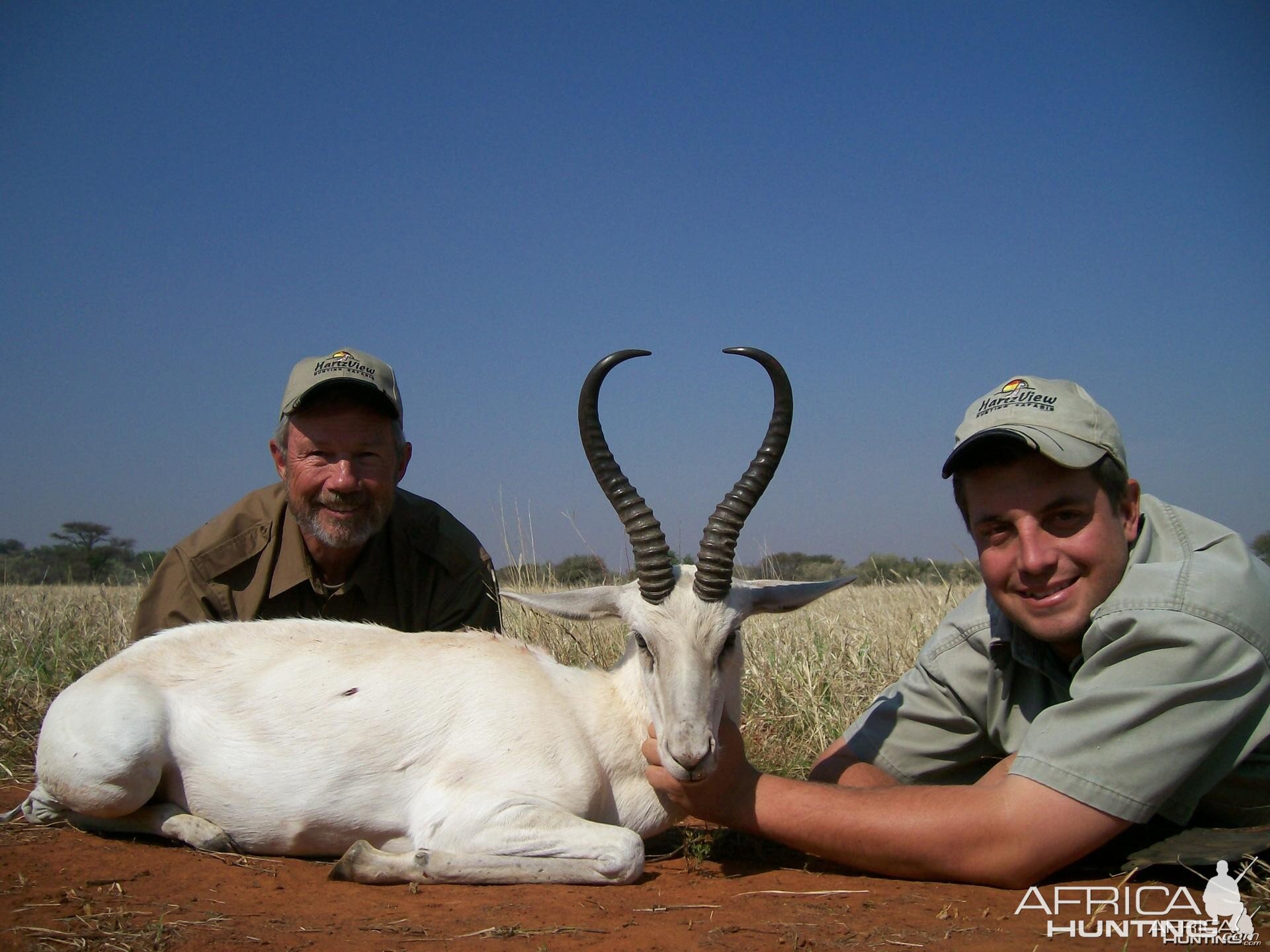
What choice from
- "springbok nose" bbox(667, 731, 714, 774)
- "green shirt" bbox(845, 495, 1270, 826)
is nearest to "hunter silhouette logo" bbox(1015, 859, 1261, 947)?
"green shirt" bbox(845, 495, 1270, 826)

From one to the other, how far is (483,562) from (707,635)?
3.31m

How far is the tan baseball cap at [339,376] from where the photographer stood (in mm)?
6406

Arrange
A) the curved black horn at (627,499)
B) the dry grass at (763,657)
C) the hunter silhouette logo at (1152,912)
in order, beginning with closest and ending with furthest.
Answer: the hunter silhouette logo at (1152,912) < the curved black horn at (627,499) < the dry grass at (763,657)

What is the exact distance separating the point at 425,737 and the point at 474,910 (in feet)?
3.61

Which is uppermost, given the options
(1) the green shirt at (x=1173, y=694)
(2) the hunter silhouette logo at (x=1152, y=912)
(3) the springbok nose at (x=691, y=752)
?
(1) the green shirt at (x=1173, y=694)

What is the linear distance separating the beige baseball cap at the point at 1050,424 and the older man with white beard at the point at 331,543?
4.01 meters

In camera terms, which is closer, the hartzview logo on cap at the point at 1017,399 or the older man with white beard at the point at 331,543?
the hartzview logo on cap at the point at 1017,399

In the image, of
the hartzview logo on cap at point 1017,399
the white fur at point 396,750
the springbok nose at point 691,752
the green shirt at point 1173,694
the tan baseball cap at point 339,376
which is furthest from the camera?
the tan baseball cap at point 339,376

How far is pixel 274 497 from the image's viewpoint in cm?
722

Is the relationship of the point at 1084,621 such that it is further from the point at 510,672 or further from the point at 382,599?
the point at 382,599

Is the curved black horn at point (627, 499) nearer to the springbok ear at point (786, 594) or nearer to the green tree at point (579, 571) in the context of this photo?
the springbok ear at point (786, 594)

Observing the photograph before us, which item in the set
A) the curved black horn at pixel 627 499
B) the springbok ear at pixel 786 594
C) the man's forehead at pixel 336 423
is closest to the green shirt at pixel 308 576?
the man's forehead at pixel 336 423

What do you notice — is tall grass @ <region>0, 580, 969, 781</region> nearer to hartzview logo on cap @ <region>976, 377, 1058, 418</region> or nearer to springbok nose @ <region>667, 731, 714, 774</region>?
springbok nose @ <region>667, 731, 714, 774</region>

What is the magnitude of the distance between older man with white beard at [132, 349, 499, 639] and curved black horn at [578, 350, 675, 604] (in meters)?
2.08
